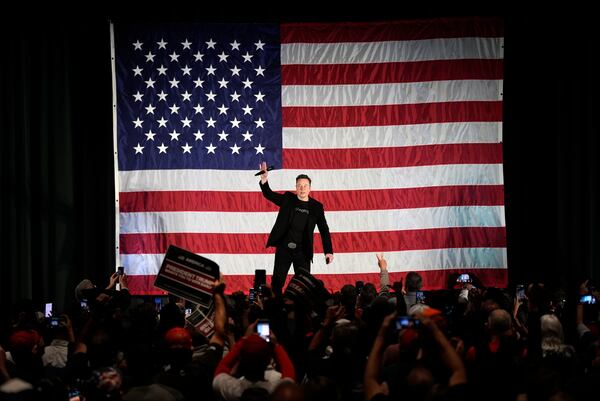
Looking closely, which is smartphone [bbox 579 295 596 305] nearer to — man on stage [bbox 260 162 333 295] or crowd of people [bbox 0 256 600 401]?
crowd of people [bbox 0 256 600 401]

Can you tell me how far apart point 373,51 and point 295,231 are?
321cm

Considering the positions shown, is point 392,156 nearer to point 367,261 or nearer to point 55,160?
point 367,261

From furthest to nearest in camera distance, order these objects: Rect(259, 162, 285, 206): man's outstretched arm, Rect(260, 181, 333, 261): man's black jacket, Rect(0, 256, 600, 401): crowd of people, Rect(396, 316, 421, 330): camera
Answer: Rect(260, 181, 333, 261): man's black jacket → Rect(259, 162, 285, 206): man's outstretched arm → Rect(396, 316, 421, 330): camera → Rect(0, 256, 600, 401): crowd of people

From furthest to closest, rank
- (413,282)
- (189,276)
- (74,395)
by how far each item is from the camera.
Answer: (413,282)
(189,276)
(74,395)

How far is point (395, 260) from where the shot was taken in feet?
41.5

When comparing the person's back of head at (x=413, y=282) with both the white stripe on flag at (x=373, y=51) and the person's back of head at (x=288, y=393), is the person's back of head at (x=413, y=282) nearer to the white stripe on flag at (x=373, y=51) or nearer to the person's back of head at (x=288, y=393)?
the person's back of head at (x=288, y=393)

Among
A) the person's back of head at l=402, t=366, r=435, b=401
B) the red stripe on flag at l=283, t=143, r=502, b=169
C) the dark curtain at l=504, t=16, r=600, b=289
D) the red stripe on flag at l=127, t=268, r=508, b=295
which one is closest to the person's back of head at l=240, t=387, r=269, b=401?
the person's back of head at l=402, t=366, r=435, b=401

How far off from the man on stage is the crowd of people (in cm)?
455

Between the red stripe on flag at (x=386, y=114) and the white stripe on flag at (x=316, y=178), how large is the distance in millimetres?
689

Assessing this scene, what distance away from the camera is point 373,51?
13016mm

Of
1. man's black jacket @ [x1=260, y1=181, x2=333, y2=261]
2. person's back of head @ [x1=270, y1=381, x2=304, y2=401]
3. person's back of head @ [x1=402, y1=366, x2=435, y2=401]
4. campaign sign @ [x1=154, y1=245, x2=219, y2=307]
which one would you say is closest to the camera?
person's back of head @ [x1=270, y1=381, x2=304, y2=401]

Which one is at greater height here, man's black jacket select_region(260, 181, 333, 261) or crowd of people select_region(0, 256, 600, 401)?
man's black jacket select_region(260, 181, 333, 261)

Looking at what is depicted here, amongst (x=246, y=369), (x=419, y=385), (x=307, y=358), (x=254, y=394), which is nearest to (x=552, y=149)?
(x=307, y=358)

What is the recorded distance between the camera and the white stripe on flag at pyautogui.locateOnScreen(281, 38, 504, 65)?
12930 millimetres
